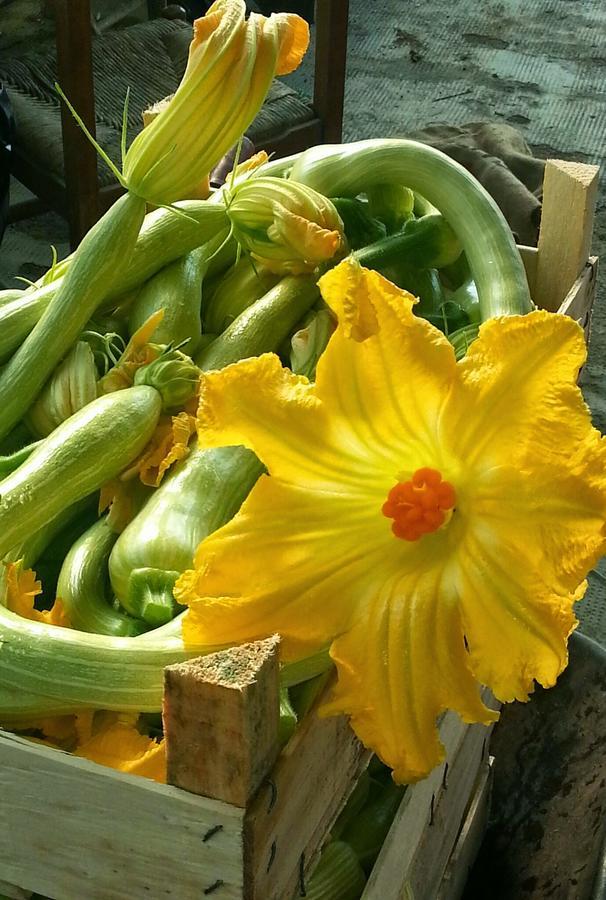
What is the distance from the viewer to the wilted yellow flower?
40.5 inches

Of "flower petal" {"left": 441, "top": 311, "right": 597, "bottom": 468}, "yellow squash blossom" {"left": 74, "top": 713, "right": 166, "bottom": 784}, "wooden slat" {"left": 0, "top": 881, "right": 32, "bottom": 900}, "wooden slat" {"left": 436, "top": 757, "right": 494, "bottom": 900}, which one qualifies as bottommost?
"wooden slat" {"left": 436, "top": 757, "right": 494, "bottom": 900}

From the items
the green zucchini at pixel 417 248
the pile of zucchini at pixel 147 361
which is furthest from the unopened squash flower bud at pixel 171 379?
the green zucchini at pixel 417 248

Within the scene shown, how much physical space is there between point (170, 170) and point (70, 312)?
0.53 feet

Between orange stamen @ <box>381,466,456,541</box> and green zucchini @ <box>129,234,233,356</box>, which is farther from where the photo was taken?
green zucchini @ <box>129,234,233,356</box>

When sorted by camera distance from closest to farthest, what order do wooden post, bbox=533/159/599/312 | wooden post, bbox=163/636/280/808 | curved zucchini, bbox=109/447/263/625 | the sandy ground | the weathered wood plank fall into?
wooden post, bbox=163/636/280/808 → curved zucchini, bbox=109/447/263/625 → the weathered wood plank → wooden post, bbox=533/159/599/312 → the sandy ground

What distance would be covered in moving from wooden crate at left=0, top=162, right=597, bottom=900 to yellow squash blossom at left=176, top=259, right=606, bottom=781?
7 centimetres

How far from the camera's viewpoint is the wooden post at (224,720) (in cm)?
63

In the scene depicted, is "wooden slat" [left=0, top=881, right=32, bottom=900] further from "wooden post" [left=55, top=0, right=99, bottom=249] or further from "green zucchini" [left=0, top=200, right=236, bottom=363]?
"wooden post" [left=55, top=0, right=99, bottom=249]

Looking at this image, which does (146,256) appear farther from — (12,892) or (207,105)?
(12,892)

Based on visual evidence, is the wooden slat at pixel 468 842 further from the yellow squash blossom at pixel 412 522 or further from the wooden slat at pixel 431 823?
the yellow squash blossom at pixel 412 522

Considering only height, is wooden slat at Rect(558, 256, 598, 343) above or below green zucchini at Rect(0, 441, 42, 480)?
above

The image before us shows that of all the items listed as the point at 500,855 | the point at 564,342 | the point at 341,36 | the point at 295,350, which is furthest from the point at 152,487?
the point at 341,36

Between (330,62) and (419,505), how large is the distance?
7.81ft

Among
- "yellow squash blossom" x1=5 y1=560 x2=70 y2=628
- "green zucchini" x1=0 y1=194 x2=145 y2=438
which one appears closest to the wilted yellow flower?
"green zucchini" x1=0 y1=194 x2=145 y2=438
